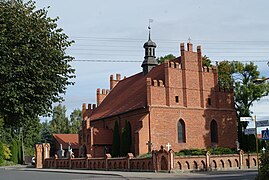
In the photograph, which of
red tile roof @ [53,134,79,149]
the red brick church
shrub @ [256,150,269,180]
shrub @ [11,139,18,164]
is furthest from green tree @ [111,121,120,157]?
shrub @ [11,139,18,164]

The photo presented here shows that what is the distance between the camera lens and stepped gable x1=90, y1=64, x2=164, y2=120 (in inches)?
1700

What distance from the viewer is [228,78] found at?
48.5 meters

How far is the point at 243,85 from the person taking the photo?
1902 inches

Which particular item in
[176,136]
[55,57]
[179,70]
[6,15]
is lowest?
[176,136]

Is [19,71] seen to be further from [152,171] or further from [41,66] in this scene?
[152,171]

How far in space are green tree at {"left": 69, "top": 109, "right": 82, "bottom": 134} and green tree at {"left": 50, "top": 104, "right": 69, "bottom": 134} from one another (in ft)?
4.60

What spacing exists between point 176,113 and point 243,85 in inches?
480

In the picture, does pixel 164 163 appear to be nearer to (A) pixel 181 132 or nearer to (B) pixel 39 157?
(A) pixel 181 132

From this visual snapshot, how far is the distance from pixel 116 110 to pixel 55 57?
33.7 meters

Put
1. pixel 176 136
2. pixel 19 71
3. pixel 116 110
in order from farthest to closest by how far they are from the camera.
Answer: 1. pixel 116 110
2. pixel 176 136
3. pixel 19 71

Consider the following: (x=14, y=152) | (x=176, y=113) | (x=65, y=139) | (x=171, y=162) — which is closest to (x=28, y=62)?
(x=171, y=162)

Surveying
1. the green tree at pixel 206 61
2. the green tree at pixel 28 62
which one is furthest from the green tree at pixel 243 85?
the green tree at pixel 28 62

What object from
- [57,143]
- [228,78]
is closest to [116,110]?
[228,78]

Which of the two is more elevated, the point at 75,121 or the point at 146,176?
the point at 75,121
